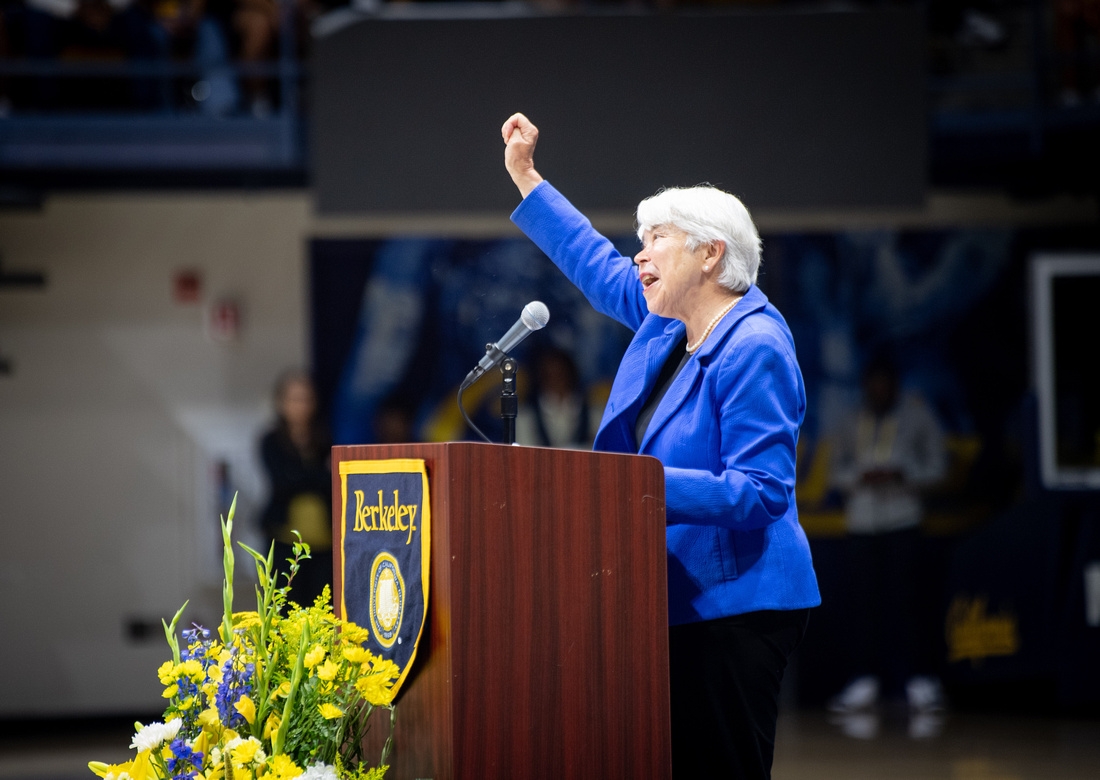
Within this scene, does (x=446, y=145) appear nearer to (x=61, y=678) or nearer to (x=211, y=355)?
(x=211, y=355)

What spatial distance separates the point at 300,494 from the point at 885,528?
2.80 m

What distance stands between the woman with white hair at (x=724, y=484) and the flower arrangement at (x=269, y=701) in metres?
0.52

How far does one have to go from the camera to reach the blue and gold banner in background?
1.79 meters

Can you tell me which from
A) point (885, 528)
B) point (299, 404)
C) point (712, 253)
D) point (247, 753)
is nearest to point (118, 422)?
point (299, 404)

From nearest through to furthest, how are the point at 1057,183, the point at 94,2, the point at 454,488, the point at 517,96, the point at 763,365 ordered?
the point at 454,488, the point at 763,365, the point at 517,96, the point at 94,2, the point at 1057,183

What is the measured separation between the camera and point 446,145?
5.25m

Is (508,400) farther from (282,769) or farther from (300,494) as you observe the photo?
(300,494)

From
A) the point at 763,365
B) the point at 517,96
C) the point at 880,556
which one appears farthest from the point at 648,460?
the point at 880,556

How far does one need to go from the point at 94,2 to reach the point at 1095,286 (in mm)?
5127

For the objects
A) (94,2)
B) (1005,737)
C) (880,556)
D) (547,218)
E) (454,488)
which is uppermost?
(94,2)

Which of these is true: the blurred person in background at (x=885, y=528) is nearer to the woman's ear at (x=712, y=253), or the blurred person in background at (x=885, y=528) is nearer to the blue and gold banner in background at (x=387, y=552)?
the woman's ear at (x=712, y=253)

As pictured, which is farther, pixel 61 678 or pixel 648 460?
pixel 61 678

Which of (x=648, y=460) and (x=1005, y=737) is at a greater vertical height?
(x=648, y=460)

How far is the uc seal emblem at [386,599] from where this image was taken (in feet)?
6.04
